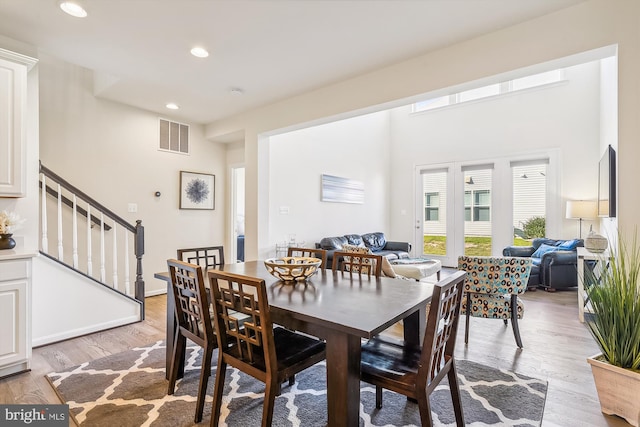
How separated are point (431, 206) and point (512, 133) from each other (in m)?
2.13

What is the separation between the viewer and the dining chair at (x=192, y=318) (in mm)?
1771

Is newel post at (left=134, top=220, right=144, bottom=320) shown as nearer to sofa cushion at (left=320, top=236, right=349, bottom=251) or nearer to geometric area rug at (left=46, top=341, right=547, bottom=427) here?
geometric area rug at (left=46, top=341, right=547, bottom=427)

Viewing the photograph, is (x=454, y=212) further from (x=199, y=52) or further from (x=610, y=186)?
(x=199, y=52)

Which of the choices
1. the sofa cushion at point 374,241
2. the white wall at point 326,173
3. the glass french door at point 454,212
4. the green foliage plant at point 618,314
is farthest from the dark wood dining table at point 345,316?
the glass french door at point 454,212

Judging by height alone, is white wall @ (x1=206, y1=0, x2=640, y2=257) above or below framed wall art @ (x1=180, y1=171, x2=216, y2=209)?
above

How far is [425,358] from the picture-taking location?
1.39 metres

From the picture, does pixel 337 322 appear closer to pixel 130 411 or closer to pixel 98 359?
pixel 130 411

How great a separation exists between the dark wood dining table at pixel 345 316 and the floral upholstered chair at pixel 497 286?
3.68 feet

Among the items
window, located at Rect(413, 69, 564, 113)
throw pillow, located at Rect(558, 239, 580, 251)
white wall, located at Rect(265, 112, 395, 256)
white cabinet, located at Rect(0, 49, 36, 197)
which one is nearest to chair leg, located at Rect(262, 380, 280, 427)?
white cabinet, located at Rect(0, 49, 36, 197)

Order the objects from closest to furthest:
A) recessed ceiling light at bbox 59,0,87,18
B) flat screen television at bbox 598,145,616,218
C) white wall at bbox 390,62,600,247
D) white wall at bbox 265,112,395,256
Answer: recessed ceiling light at bbox 59,0,87,18 < flat screen television at bbox 598,145,616,218 < white wall at bbox 265,112,395,256 < white wall at bbox 390,62,600,247

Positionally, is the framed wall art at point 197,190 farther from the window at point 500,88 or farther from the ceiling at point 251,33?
the window at point 500,88

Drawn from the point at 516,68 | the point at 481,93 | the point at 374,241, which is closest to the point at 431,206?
the point at 374,241

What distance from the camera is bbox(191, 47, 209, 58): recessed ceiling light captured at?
2.86 meters

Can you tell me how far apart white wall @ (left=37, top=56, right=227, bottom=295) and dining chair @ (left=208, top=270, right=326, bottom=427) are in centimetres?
335
